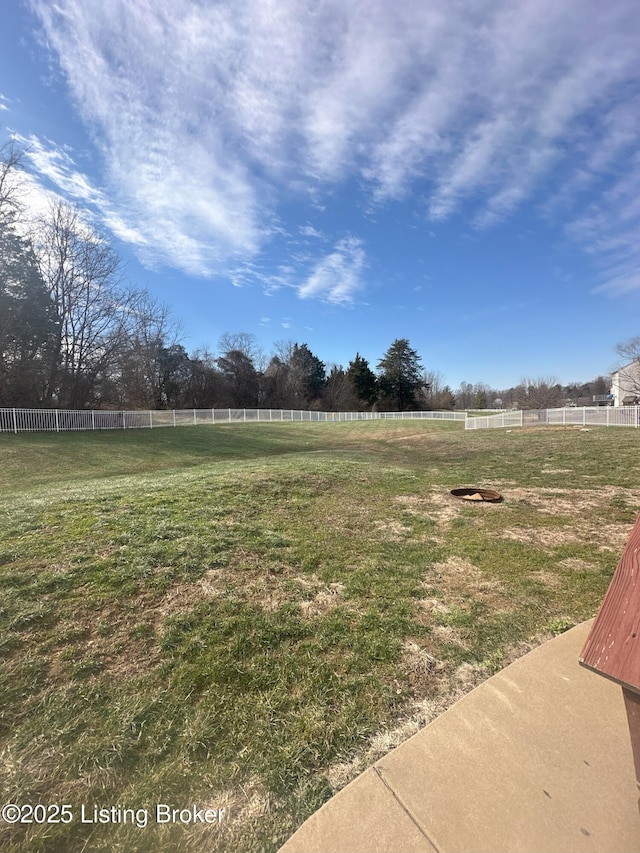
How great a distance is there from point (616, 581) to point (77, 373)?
28863 millimetres

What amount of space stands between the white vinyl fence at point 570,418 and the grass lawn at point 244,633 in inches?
604

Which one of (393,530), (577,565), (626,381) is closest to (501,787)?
(577,565)

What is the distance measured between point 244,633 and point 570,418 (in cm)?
2359

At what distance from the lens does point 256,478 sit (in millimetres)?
6719

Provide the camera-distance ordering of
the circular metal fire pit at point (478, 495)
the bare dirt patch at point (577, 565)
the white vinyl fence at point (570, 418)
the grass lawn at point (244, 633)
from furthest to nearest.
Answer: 1. the white vinyl fence at point (570, 418)
2. the circular metal fire pit at point (478, 495)
3. the bare dirt patch at point (577, 565)
4. the grass lawn at point (244, 633)

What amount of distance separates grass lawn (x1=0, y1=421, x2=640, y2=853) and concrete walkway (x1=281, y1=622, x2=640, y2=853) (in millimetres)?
132

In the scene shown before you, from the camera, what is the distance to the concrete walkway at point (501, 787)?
125cm

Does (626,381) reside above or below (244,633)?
above

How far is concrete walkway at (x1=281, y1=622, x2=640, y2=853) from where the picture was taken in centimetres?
125

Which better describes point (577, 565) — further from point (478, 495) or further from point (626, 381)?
point (626, 381)

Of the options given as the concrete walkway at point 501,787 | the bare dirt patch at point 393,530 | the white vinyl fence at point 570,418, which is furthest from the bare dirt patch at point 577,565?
the white vinyl fence at point 570,418

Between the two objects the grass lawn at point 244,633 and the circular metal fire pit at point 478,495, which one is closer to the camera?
the grass lawn at point 244,633

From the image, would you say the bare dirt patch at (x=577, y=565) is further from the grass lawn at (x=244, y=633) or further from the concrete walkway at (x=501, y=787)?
the concrete walkway at (x=501, y=787)

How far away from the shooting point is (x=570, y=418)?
2077 cm
